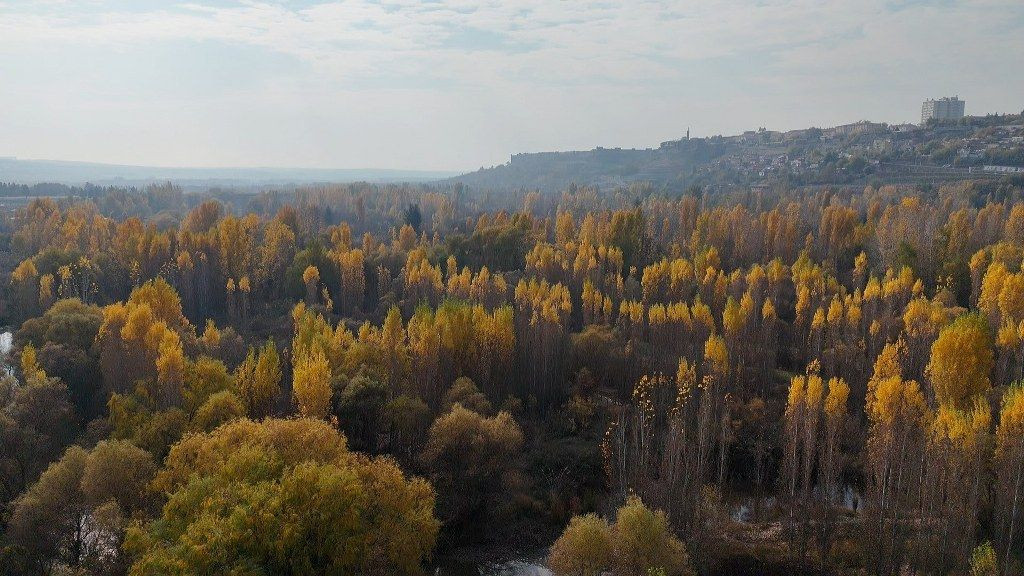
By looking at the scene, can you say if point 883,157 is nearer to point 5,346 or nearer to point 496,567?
point 496,567

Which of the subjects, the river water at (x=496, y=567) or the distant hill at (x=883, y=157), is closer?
the river water at (x=496, y=567)

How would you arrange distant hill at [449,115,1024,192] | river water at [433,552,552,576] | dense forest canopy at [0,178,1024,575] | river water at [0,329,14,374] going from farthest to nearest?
distant hill at [449,115,1024,192], river water at [0,329,14,374], river water at [433,552,552,576], dense forest canopy at [0,178,1024,575]

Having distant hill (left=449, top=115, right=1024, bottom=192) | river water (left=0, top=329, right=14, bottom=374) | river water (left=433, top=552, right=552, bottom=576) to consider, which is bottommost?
river water (left=433, top=552, right=552, bottom=576)

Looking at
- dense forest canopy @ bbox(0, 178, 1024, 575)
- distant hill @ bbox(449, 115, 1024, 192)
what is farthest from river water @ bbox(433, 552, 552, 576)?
distant hill @ bbox(449, 115, 1024, 192)

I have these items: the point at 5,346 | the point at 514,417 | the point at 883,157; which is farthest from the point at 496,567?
the point at 883,157

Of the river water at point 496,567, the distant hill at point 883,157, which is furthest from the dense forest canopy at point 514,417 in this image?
the distant hill at point 883,157

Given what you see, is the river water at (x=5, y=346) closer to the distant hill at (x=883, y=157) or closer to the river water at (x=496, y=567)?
the river water at (x=496, y=567)

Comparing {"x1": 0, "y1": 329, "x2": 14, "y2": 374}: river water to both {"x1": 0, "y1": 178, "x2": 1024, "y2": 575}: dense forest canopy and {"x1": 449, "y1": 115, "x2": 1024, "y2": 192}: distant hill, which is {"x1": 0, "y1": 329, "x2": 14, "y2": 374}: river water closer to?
{"x1": 0, "y1": 178, "x2": 1024, "y2": 575}: dense forest canopy

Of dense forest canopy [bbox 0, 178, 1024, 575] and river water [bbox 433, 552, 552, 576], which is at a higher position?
dense forest canopy [bbox 0, 178, 1024, 575]
